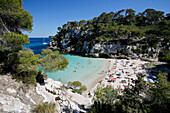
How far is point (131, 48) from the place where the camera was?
4044 centimetres

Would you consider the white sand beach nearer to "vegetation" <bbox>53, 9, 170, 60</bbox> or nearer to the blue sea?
the blue sea

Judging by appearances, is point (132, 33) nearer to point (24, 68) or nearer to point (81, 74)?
point (81, 74)

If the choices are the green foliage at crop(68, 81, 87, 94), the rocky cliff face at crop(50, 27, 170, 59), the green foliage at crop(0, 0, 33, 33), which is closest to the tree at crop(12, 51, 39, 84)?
the green foliage at crop(0, 0, 33, 33)

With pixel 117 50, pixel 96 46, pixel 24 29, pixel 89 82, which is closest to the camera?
pixel 24 29

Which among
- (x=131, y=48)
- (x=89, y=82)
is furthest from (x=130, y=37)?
Answer: (x=89, y=82)

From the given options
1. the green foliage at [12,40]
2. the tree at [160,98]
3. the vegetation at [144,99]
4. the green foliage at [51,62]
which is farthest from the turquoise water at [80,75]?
the green foliage at [12,40]

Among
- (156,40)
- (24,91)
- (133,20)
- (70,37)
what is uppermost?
(133,20)

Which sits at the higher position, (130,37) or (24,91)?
(130,37)

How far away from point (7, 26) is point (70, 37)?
6684cm

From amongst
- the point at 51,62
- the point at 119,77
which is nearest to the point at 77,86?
the point at 51,62

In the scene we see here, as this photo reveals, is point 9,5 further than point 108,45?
No

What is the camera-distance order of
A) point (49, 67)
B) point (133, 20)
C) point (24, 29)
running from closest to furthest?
point (24, 29)
point (49, 67)
point (133, 20)

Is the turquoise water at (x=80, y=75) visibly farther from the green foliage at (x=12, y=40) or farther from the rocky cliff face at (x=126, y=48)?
the rocky cliff face at (x=126, y=48)

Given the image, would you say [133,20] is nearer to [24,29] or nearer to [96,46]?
[96,46]
